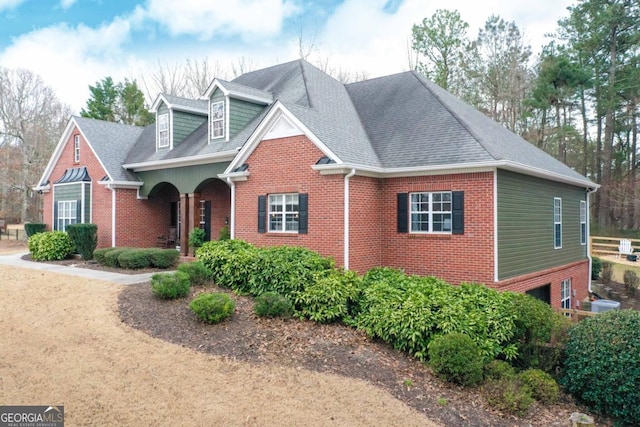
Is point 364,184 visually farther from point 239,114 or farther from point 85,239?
point 85,239

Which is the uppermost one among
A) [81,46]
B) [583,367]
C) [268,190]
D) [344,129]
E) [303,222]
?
[81,46]

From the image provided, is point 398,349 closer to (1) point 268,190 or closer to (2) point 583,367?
(2) point 583,367

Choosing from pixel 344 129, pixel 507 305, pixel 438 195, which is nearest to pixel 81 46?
pixel 344 129

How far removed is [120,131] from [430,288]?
1843 centimetres

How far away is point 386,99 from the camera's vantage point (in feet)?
53.6

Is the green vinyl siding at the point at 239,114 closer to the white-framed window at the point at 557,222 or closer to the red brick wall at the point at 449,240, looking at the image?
the red brick wall at the point at 449,240

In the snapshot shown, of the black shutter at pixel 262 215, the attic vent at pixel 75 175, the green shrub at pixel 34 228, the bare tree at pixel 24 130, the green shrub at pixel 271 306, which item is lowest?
the green shrub at pixel 271 306

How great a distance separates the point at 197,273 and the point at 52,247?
9604mm

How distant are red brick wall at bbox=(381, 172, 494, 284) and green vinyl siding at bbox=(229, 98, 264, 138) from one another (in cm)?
632

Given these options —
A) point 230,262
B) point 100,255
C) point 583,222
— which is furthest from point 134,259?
point 583,222

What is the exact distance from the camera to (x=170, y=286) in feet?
33.9

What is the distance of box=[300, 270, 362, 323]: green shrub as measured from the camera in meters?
9.81

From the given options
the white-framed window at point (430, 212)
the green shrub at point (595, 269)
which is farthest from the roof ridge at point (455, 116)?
the green shrub at point (595, 269)

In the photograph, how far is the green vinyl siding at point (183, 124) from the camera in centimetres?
1900
